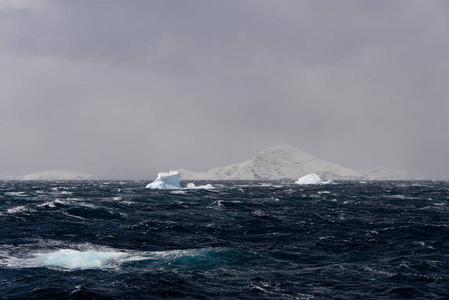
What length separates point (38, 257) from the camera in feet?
78.1

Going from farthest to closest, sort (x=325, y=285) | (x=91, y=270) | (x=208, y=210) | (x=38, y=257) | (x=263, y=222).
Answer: (x=208, y=210)
(x=263, y=222)
(x=38, y=257)
(x=91, y=270)
(x=325, y=285)

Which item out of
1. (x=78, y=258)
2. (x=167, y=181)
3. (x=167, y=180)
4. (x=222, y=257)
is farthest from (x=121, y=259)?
(x=167, y=181)

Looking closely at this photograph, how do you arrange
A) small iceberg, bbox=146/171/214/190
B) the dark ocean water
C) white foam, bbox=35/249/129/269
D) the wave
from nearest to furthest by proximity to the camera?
the dark ocean water
the wave
white foam, bbox=35/249/129/269
small iceberg, bbox=146/171/214/190

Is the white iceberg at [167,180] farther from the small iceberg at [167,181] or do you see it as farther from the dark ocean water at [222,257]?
the dark ocean water at [222,257]

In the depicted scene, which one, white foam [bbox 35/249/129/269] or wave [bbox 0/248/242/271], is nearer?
wave [bbox 0/248/242/271]

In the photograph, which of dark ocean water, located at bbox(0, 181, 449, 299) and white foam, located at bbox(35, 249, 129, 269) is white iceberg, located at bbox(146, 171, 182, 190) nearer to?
dark ocean water, located at bbox(0, 181, 449, 299)

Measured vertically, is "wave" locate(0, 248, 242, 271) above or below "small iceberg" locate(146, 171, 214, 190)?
below

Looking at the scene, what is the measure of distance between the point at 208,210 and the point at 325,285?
34.8m

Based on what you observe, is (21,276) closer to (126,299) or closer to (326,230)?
(126,299)

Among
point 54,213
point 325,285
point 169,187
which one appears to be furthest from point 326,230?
point 169,187

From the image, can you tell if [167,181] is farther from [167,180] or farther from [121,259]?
[121,259]

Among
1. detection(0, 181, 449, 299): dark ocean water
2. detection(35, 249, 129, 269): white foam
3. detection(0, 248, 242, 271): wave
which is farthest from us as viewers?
detection(35, 249, 129, 269): white foam

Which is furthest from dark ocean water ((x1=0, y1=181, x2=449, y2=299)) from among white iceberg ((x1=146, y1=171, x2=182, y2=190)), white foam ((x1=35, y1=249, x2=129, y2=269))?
white iceberg ((x1=146, y1=171, x2=182, y2=190))

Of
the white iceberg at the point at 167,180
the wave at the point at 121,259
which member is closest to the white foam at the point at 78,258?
the wave at the point at 121,259
